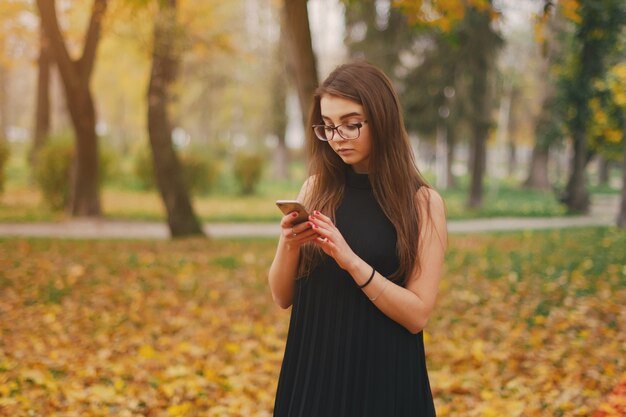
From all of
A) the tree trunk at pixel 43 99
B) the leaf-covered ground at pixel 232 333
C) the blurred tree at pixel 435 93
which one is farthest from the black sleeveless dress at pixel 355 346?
the tree trunk at pixel 43 99

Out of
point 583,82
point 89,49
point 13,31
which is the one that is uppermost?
point 13,31

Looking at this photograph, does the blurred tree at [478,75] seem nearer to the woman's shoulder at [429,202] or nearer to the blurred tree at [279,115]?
the blurred tree at [279,115]

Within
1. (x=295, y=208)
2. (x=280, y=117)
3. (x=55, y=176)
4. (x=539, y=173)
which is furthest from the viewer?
(x=280, y=117)

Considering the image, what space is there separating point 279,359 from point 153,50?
849 cm

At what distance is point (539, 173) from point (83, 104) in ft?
76.0

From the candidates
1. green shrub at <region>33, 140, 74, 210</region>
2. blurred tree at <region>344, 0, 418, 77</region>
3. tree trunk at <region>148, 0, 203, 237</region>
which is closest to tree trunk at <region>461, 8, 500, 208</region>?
blurred tree at <region>344, 0, 418, 77</region>

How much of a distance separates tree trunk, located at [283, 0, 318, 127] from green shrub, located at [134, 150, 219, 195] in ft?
57.1

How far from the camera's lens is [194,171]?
25.3 m

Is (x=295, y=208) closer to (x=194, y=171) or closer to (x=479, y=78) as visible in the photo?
(x=479, y=78)

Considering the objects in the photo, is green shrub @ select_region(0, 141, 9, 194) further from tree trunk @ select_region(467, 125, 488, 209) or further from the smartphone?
the smartphone

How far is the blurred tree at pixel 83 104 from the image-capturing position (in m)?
14.0

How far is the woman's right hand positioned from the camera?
7.22 ft

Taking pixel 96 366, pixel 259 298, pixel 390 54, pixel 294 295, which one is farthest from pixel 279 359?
pixel 390 54

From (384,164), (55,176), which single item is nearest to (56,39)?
(55,176)
